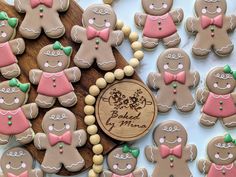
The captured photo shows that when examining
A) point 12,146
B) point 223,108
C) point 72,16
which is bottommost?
point 12,146

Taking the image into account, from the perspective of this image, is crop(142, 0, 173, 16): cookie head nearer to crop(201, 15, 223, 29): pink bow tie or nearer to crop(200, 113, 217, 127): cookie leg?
crop(201, 15, 223, 29): pink bow tie

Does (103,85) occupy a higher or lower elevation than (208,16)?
lower

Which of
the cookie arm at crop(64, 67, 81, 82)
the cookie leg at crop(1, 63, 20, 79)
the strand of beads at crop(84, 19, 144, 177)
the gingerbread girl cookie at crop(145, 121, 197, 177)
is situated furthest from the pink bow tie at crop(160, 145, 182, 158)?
the cookie leg at crop(1, 63, 20, 79)

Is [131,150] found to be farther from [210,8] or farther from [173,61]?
[210,8]

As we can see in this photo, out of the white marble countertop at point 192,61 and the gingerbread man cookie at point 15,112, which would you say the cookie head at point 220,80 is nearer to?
the white marble countertop at point 192,61

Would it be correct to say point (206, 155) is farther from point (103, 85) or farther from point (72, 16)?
point (72, 16)

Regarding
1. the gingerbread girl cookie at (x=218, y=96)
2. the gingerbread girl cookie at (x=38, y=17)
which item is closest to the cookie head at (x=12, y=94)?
the gingerbread girl cookie at (x=38, y=17)

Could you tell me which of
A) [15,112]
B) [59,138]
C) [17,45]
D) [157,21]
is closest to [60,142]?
[59,138]

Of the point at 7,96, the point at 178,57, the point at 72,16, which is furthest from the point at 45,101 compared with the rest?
the point at 178,57
